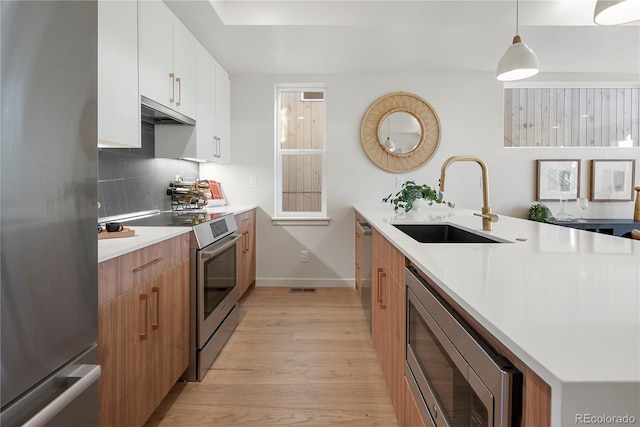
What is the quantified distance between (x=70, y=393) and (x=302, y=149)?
356cm

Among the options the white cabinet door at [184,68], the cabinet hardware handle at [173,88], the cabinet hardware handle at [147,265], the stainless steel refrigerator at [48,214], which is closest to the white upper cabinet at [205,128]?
the white cabinet door at [184,68]

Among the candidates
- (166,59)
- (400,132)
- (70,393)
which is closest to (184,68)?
(166,59)

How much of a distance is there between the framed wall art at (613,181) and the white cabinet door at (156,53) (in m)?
4.13

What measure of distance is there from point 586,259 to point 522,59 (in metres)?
1.52

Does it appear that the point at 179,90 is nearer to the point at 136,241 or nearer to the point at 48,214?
the point at 136,241

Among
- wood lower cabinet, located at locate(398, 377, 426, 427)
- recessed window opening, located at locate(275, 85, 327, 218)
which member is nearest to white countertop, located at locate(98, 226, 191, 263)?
wood lower cabinet, located at locate(398, 377, 426, 427)

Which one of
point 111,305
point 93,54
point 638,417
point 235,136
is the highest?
point 235,136

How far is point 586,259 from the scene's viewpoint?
1049 mm

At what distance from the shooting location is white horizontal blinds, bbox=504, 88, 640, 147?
4074 millimetres

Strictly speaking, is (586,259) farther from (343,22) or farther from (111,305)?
(343,22)

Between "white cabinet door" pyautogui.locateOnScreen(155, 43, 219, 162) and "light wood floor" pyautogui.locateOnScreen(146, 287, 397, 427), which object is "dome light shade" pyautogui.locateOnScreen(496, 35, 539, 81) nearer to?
"light wood floor" pyautogui.locateOnScreen(146, 287, 397, 427)

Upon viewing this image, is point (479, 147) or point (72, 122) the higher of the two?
point (479, 147)

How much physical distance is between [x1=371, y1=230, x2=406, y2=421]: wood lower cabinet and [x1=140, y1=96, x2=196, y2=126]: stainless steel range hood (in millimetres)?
1515

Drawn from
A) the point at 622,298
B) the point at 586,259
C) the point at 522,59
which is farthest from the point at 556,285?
the point at 522,59
